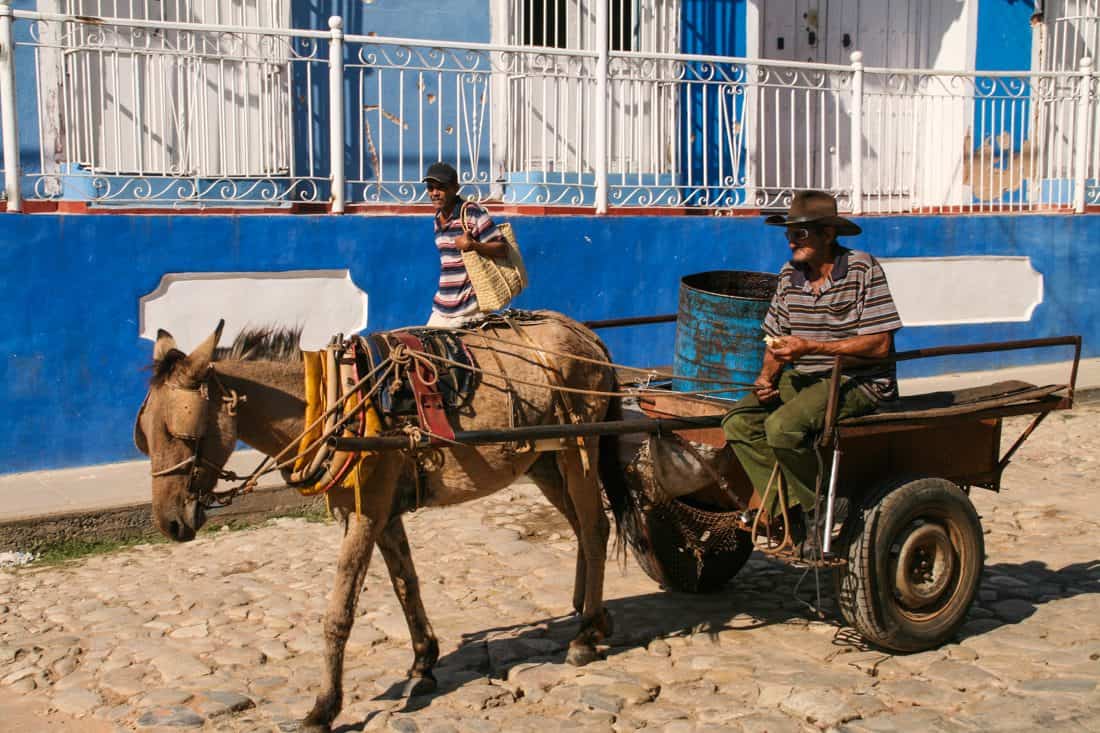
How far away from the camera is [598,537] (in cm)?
538

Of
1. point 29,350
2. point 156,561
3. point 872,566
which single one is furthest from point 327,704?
point 29,350

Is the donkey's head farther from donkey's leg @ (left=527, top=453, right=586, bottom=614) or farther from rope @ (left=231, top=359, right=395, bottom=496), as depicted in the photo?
donkey's leg @ (left=527, top=453, right=586, bottom=614)

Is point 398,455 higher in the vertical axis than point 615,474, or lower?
higher

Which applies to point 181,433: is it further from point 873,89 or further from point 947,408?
point 873,89

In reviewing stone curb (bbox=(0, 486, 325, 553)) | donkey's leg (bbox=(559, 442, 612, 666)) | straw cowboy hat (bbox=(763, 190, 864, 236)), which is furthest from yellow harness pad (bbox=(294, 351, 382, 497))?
stone curb (bbox=(0, 486, 325, 553))

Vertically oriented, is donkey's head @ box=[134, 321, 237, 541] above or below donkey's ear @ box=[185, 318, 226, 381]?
below

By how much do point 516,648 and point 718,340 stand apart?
1.65m

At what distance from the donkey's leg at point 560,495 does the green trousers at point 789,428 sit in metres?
0.88

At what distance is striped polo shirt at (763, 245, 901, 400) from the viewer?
4875mm

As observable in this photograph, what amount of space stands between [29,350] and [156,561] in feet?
5.95

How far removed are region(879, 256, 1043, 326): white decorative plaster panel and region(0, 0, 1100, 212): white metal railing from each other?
0.70 m

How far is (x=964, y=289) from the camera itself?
11.0 meters

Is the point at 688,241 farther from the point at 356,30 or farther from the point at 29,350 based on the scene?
the point at 29,350

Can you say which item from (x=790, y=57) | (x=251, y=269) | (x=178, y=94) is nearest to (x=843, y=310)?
(x=251, y=269)
